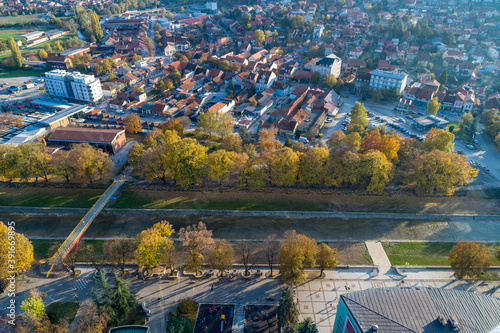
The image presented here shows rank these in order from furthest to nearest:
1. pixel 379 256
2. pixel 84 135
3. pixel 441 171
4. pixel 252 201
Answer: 1. pixel 84 135
2. pixel 252 201
3. pixel 441 171
4. pixel 379 256

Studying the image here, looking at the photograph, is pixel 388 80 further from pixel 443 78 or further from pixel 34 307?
pixel 34 307

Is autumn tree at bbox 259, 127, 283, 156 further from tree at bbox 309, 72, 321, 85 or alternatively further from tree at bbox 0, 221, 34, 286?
tree at bbox 309, 72, 321, 85

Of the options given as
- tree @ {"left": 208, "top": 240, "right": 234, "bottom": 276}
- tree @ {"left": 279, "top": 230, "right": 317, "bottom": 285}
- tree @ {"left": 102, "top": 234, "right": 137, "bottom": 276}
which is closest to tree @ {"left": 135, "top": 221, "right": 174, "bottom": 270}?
tree @ {"left": 102, "top": 234, "right": 137, "bottom": 276}

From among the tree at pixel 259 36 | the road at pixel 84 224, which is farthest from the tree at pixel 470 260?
the tree at pixel 259 36

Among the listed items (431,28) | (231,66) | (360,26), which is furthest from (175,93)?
(431,28)

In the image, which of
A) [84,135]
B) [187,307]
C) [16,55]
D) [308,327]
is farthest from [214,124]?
[16,55]

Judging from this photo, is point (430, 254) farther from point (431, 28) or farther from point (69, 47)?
point (69, 47)

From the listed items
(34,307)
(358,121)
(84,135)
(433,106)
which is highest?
(433,106)
